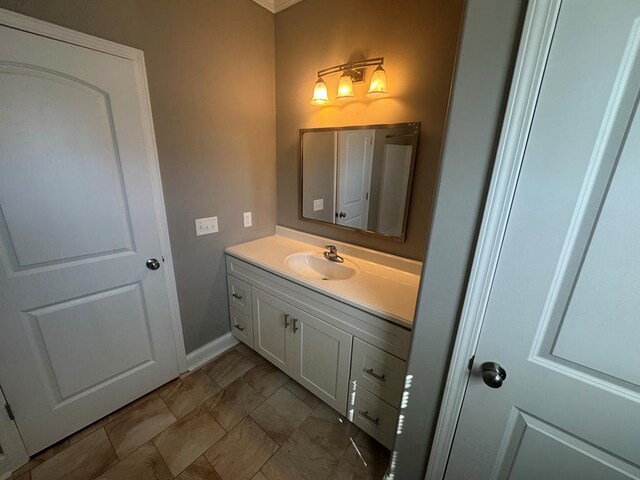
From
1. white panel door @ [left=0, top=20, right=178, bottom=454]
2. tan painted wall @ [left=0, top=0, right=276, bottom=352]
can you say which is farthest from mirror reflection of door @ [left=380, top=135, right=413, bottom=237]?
white panel door @ [left=0, top=20, right=178, bottom=454]

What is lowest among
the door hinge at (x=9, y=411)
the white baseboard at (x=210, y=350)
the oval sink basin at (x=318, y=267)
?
the white baseboard at (x=210, y=350)

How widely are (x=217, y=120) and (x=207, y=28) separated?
0.50m

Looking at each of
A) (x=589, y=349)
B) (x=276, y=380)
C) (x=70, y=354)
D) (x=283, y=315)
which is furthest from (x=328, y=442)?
(x=70, y=354)

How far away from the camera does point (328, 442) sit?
1413mm

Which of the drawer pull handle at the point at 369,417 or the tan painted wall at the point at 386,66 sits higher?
the tan painted wall at the point at 386,66

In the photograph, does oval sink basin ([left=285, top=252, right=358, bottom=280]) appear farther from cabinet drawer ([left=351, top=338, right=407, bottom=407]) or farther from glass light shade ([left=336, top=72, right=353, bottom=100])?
glass light shade ([left=336, top=72, right=353, bottom=100])

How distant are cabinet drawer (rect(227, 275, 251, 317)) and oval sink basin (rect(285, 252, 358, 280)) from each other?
367 mm

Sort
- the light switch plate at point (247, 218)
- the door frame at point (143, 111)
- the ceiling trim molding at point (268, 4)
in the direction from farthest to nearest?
the light switch plate at point (247, 218) → the ceiling trim molding at point (268, 4) → the door frame at point (143, 111)

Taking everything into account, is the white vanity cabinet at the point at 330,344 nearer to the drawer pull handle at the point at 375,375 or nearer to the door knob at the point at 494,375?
the drawer pull handle at the point at 375,375

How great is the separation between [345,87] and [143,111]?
3.63ft

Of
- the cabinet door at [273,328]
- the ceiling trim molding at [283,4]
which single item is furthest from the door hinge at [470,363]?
the ceiling trim molding at [283,4]

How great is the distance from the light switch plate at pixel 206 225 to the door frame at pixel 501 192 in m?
1.58

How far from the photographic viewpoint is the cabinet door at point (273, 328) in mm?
→ 1579

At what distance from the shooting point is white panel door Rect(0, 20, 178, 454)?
3.45ft
